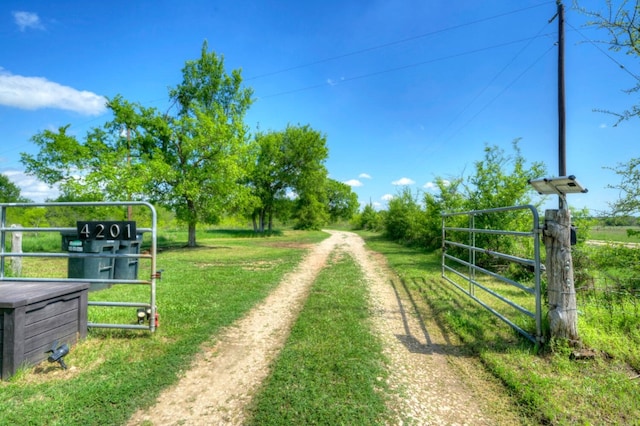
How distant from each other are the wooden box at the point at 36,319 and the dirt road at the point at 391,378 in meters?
1.55

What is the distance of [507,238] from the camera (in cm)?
877

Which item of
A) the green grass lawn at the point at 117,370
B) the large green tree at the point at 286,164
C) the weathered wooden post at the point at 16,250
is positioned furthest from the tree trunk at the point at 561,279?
the large green tree at the point at 286,164

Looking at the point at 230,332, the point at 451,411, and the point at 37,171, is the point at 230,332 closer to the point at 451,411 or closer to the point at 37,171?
the point at 451,411

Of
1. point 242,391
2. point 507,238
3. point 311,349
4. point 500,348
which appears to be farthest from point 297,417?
point 507,238

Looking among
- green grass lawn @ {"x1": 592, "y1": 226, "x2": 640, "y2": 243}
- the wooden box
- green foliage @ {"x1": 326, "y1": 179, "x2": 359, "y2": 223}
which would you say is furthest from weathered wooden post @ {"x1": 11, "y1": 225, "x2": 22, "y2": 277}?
green foliage @ {"x1": 326, "y1": 179, "x2": 359, "y2": 223}

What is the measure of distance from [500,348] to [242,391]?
296 centimetres

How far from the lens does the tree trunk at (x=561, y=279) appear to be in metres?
3.30

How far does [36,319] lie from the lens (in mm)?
3092

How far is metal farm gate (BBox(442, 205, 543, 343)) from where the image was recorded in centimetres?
356

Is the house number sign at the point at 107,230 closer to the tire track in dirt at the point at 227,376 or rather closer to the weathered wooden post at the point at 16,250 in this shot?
the tire track in dirt at the point at 227,376

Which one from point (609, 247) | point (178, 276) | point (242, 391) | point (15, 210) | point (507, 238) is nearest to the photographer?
point (242, 391)

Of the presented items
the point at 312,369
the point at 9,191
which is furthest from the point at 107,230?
the point at 9,191

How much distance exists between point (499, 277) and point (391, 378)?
7.65 ft

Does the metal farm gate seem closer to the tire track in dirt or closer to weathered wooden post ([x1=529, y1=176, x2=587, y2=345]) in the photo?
weathered wooden post ([x1=529, y1=176, x2=587, y2=345])
